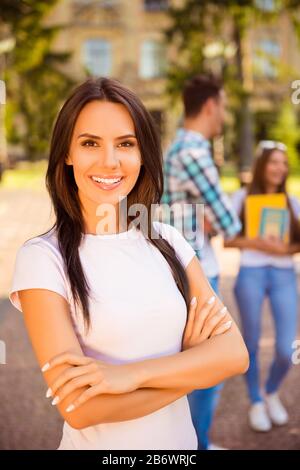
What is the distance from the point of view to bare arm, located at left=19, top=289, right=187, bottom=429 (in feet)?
5.22

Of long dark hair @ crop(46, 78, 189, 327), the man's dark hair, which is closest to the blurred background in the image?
long dark hair @ crop(46, 78, 189, 327)

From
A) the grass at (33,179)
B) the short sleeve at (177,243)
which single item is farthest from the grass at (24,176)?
the short sleeve at (177,243)

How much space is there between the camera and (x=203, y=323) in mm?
1839

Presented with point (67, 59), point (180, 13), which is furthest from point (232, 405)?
point (67, 59)

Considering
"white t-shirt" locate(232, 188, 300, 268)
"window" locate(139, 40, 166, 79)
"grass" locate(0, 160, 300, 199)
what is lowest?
"grass" locate(0, 160, 300, 199)

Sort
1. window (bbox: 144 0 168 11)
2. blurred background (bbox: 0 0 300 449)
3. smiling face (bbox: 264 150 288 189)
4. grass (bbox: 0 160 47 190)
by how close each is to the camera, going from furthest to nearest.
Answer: window (bbox: 144 0 168 11) < grass (bbox: 0 160 47 190) < blurred background (bbox: 0 0 300 449) < smiling face (bbox: 264 150 288 189)

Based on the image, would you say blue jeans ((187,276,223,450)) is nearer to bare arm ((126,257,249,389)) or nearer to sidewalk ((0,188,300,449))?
sidewalk ((0,188,300,449))

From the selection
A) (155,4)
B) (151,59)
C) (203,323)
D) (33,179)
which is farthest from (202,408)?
(155,4)

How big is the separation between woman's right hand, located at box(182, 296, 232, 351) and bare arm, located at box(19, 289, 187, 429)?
0.62ft

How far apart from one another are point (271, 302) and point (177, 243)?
245 cm

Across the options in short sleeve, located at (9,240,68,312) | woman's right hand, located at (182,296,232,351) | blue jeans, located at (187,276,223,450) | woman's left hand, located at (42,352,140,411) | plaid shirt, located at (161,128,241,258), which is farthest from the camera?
blue jeans, located at (187,276,223,450)

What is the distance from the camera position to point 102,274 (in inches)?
69.1

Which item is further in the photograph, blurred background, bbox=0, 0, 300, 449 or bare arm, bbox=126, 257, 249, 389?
blurred background, bbox=0, 0, 300, 449

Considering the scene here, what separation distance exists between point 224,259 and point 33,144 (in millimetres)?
14475
